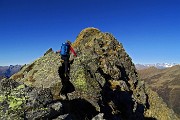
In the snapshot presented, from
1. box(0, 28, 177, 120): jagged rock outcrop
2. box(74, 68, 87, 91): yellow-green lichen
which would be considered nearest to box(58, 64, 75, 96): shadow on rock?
box(0, 28, 177, 120): jagged rock outcrop

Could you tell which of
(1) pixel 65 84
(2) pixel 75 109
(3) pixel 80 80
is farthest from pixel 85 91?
(2) pixel 75 109

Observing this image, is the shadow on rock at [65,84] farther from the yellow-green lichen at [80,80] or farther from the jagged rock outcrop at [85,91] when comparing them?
the yellow-green lichen at [80,80]

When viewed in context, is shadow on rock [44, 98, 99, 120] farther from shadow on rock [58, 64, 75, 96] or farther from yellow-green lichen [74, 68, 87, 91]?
yellow-green lichen [74, 68, 87, 91]

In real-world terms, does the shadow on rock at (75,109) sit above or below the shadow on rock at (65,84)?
below

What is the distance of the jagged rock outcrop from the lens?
907 inches

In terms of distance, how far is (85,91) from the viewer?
97.1ft

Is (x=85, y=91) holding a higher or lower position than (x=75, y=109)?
higher

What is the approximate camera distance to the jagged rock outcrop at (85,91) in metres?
23.0

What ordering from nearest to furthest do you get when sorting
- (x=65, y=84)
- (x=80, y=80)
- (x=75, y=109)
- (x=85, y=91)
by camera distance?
(x=75, y=109) < (x=85, y=91) < (x=65, y=84) < (x=80, y=80)

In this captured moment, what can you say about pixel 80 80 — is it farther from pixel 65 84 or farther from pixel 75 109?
pixel 75 109

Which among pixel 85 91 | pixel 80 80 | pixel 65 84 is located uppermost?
pixel 80 80

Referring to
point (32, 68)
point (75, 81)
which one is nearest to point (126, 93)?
point (75, 81)

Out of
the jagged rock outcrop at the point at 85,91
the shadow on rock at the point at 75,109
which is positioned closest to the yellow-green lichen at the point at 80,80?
the jagged rock outcrop at the point at 85,91

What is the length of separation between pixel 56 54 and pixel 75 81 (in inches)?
228
